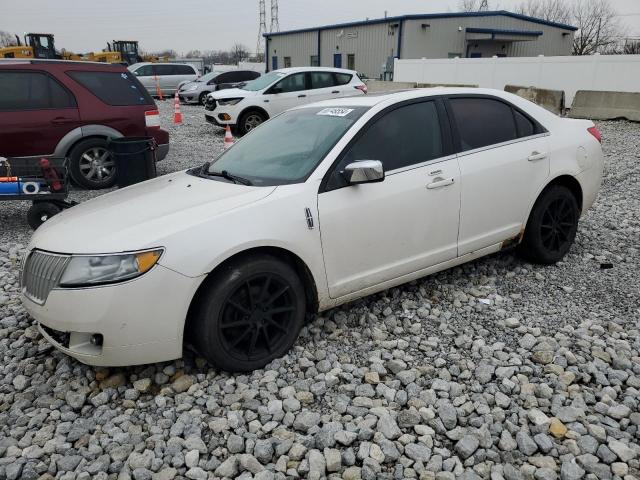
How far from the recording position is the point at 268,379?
126 inches

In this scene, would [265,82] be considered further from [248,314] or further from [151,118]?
[248,314]

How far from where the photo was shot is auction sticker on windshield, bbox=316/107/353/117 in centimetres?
388

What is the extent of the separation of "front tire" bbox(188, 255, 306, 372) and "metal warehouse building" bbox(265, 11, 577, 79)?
29.1 m

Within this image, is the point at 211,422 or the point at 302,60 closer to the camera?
the point at 211,422

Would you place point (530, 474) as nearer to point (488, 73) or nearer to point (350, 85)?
point (350, 85)

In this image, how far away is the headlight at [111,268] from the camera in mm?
2852

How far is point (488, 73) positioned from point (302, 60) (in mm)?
24502

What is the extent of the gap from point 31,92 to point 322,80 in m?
7.68

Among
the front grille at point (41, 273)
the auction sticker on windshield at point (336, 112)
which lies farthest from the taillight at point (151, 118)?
the front grille at point (41, 273)

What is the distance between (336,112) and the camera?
3977mm

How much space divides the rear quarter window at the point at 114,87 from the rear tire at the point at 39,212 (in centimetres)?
238

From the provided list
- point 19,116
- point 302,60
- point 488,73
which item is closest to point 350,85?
point 19,116

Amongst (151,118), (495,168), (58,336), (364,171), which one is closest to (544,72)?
(151,118)

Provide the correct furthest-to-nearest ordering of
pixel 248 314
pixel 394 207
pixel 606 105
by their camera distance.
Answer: pixel 606 105, pixel 394 207, pixel 248 314
